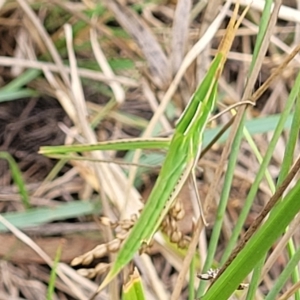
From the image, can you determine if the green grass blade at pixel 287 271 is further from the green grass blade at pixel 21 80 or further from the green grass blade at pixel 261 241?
the green grass blade at pixel 21 80

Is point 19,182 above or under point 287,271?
under

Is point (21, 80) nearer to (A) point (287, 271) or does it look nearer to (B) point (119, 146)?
(B) point (119, 146)

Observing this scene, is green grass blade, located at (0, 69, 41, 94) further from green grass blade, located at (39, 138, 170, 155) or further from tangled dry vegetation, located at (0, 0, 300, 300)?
green grass blade, located at (39, 138, 170, 155)

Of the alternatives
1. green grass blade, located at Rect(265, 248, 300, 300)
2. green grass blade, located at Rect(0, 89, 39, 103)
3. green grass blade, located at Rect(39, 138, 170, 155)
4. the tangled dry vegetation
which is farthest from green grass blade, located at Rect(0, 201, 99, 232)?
green grass blade, located at Rect(265, 248, 300, 300)

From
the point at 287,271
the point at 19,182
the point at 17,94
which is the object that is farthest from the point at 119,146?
the point at 17,94

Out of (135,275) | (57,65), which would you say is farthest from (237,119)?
(57,65)

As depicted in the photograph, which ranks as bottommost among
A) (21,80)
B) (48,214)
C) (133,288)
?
(48,214)

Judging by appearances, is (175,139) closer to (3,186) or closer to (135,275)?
(135,275)
